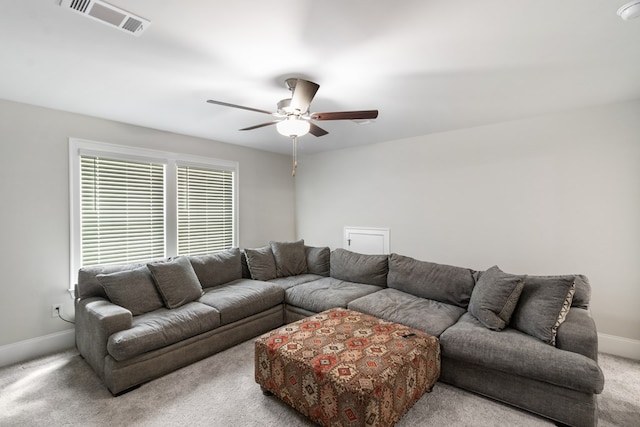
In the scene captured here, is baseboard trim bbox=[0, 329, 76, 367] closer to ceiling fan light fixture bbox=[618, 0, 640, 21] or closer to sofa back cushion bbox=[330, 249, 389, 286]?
sofa back cushion bbox=[330, 249, 389, 286]

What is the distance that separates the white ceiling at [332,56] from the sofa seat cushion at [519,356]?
2052mm

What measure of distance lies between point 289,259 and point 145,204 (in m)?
2.06

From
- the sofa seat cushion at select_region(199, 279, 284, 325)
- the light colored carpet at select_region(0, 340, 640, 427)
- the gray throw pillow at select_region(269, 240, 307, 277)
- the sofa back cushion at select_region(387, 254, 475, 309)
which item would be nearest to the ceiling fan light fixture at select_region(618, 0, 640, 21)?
the sofa back cushion at select_region(387, 254, 475, 309)

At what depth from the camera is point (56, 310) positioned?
3121 mm

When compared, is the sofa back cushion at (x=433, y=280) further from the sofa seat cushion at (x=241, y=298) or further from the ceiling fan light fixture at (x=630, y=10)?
the ceiling fan light fixture at (x=630, y=10)

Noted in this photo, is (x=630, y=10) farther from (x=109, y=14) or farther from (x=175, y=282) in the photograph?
(x=175, y=282)

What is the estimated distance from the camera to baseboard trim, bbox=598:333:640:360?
9.48 feet

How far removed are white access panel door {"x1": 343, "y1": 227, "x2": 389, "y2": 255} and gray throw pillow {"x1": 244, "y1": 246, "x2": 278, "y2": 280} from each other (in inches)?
57.4

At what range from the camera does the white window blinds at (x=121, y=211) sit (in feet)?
11.0

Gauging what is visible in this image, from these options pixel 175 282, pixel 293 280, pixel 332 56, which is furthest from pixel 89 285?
pixel 332 56

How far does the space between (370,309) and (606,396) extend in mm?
1899

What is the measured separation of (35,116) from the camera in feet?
9.80

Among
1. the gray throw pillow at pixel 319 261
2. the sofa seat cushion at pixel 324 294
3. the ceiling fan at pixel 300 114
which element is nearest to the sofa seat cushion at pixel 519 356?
the sofa seat cushion at pixel 324 294

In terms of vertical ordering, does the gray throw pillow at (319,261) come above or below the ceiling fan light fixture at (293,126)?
below
